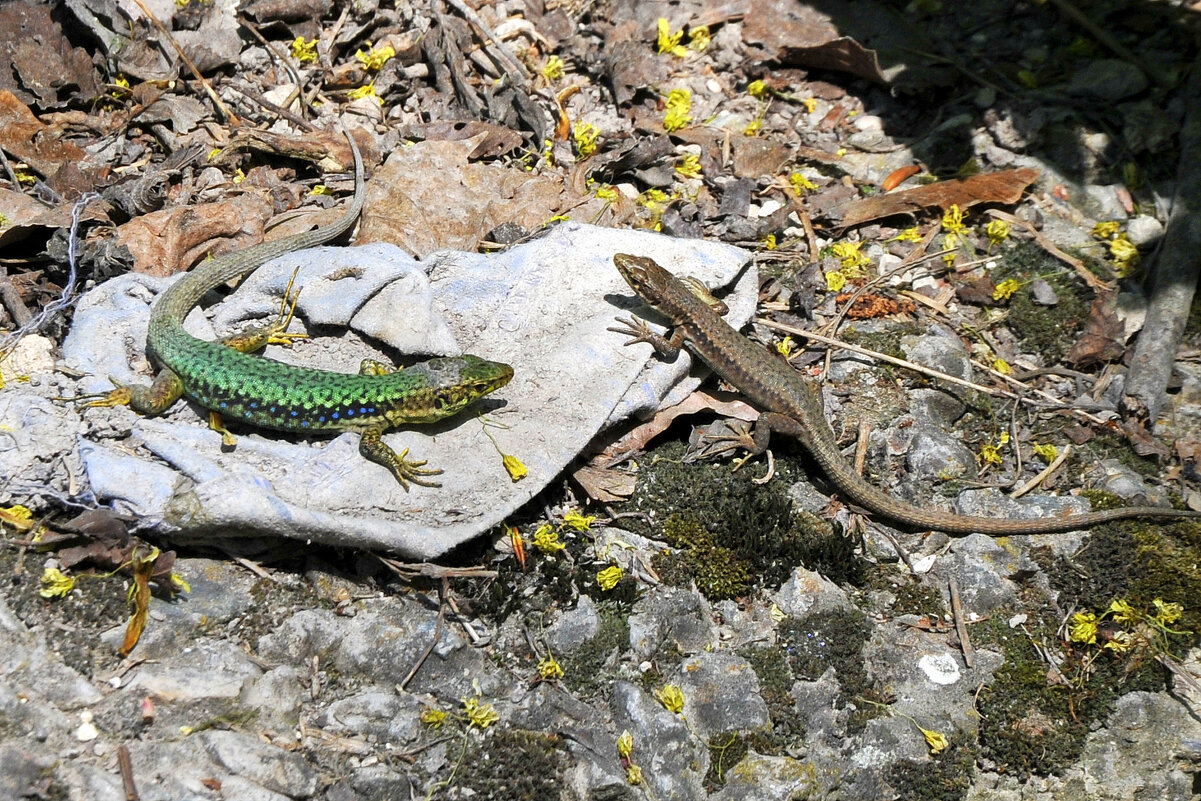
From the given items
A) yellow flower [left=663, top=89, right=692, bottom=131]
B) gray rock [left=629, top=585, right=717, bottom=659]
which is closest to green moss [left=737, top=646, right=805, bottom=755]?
gray rock [left=629, top=585, right=717, bottom=659]

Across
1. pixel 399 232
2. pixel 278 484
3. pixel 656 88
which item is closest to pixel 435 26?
pixel 656 88

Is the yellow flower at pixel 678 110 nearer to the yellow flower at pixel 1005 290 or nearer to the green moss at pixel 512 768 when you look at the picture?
the yellow flower at pixel 1005 290

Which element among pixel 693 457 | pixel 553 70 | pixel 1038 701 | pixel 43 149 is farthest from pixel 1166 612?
pixel 43 149

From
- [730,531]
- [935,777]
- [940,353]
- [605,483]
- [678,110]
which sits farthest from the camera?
[678,110]

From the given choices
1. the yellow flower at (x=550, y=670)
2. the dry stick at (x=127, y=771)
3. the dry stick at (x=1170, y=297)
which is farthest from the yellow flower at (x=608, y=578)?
the dry stick at (x=1170, y=297)

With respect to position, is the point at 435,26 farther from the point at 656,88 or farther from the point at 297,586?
the point at 297,586

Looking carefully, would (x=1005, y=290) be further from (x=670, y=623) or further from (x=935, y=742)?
(x=670, y=623)
